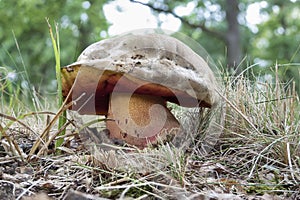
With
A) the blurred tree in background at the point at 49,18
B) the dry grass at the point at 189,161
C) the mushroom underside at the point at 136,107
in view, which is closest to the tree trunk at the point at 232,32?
the blurred tree in background at the point at 49,18

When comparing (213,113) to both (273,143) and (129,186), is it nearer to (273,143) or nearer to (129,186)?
(273,143)

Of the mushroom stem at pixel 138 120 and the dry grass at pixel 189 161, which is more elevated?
the mushroom stem at pixel 138 120

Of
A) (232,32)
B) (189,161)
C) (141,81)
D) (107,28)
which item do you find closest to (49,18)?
(107,28)

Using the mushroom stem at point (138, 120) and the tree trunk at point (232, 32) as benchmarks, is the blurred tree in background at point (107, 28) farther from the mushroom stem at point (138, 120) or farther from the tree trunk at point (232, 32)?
the mushroom stem at point (138, 120)

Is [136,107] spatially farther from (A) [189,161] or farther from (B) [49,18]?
(B) [49,18]

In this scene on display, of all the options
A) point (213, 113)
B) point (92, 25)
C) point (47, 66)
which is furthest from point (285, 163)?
point (47, 66)
